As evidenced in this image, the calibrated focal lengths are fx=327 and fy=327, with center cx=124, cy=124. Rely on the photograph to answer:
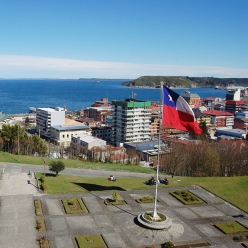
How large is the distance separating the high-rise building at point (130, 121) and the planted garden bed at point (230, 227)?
51636mm

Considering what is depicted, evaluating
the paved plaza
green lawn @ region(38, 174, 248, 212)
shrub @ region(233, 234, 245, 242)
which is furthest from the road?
shrub @ region(233, 234, 245, 242)

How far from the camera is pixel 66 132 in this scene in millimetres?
73500

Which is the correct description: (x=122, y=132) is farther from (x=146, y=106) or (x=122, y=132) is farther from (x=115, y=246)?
(x=115, y=246)

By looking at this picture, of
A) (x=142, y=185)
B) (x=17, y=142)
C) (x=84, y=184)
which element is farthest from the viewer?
(x=17, y=142)

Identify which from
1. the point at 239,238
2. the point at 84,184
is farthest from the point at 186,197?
the point at 84,184

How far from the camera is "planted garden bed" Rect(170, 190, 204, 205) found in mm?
22791

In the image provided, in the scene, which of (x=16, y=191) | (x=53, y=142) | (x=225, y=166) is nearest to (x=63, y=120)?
(x=53, y=142)

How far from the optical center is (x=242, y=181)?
28312 millimetres

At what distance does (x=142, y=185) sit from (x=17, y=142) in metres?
26.0

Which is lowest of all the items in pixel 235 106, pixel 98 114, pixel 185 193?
pixel 98 114

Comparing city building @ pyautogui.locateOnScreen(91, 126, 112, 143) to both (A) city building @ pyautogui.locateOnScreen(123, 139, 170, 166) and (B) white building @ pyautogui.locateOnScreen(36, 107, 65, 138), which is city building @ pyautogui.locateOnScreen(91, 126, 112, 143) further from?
(A) city building @ pyautogui.locateOnScreen(123, 139, 170, 166)

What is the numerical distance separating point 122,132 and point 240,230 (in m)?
54.0

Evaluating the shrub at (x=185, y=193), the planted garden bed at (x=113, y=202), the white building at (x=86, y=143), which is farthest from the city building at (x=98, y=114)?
the planted garden bed at (x=113, y=202)

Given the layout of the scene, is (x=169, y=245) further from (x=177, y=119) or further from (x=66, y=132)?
(x=66, y=132)
